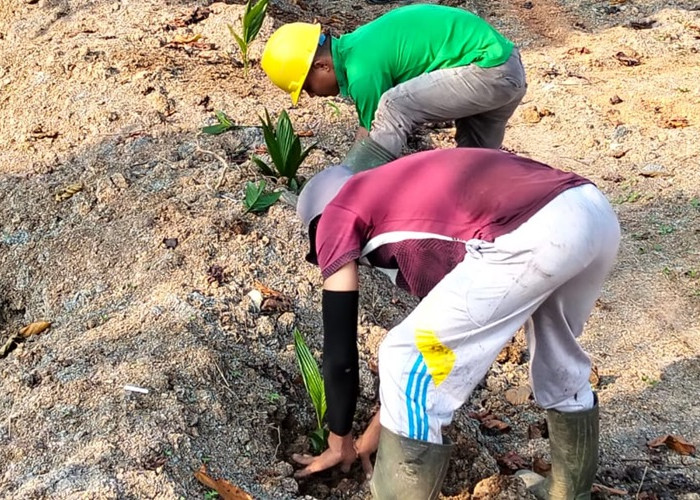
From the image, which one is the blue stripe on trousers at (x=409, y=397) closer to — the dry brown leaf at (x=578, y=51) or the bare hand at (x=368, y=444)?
the bare hand at (x=368, y=444)

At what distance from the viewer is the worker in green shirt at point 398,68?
3.59 m

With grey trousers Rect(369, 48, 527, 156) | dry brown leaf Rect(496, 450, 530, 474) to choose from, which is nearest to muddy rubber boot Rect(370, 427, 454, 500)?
dry brown leaf Rect(496, 450, 530, 474)

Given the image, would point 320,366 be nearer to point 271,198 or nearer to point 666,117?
point 271,198

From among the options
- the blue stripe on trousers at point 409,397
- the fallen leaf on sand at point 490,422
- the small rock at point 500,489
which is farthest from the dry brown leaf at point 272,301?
the blue stripe on trousers at point 409,397

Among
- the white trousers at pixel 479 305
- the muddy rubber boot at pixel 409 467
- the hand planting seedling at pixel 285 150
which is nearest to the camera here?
the white trousers at pixel 479 305

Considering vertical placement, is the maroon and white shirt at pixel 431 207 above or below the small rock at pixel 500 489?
above

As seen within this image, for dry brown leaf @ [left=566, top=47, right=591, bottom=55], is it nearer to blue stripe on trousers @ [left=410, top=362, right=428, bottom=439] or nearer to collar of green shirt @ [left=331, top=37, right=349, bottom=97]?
collar of green shirt @ [left=331, top=37, right=349, bottom=97]

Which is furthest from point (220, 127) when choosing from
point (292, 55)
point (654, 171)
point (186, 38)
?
point (654, 171)

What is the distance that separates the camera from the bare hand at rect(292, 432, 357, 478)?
8.16ft

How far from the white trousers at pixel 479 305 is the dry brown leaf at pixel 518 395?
50.5 inches

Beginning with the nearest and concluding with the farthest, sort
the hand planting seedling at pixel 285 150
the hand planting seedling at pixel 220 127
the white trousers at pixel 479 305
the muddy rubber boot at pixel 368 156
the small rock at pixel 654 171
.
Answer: the white trousers at pixel 479 305
the muddy rubber boot at pixel 368 156
the hand planting seedling at pixel 285 150
the hand planting seedling at pixel 220 127
the small rock at pixel 654 171

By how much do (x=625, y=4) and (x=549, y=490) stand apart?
7044 millimetres

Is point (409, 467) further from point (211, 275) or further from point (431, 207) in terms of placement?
point (211, 275)

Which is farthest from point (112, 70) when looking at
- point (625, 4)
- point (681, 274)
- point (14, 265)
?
point (625, 4)
